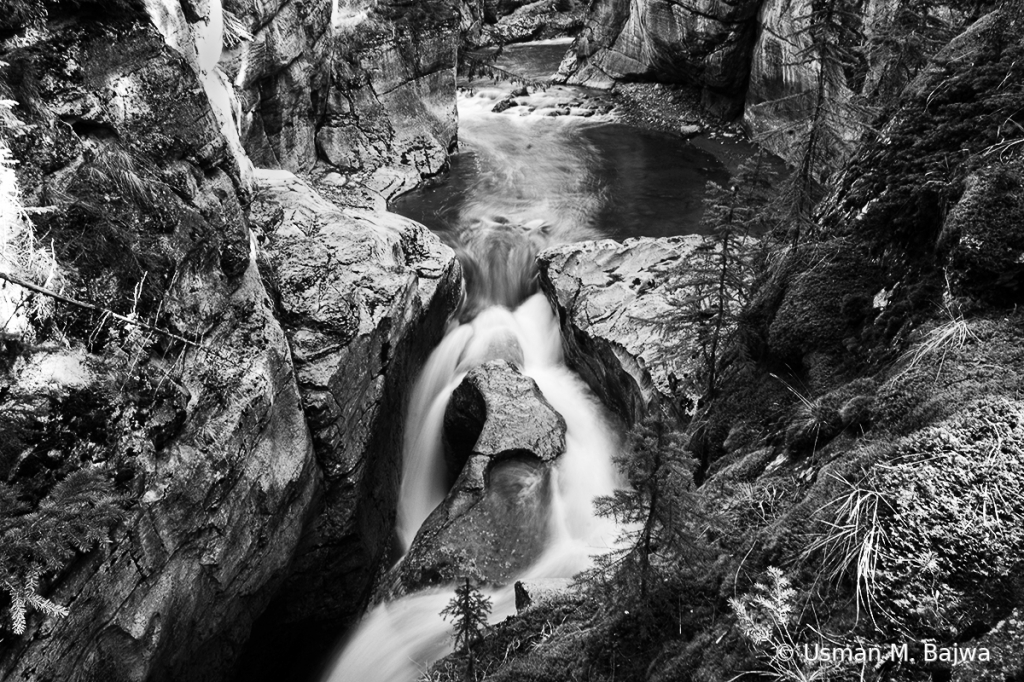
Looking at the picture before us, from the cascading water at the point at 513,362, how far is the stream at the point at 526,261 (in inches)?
1.0

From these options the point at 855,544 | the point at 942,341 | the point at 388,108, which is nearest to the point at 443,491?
the point at 942,341

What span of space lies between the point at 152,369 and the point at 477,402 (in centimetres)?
626

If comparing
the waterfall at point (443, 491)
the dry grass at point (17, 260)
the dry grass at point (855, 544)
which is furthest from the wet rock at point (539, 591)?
the dry grass at point (17, 260)

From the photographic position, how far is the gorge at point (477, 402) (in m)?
4.29

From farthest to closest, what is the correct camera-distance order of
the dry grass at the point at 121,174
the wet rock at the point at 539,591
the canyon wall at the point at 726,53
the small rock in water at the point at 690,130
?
the small rock in water at the point at 690,130
the canyon wall at the point at 726,53
the wet rock at the point at 539,591
the dry grass at the point at 121,174

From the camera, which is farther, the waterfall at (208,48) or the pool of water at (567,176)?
the pool of water at (567,176)

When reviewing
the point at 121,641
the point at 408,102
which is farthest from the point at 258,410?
the point at 408,102

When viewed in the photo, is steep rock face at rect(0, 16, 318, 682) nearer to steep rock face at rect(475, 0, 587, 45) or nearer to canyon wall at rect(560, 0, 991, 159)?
canyon wall at rect(560, 0, 991, 159)

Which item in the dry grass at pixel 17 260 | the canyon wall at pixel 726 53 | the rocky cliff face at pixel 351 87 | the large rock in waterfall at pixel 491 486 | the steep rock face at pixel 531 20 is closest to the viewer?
the dry grass at pixel 17 260

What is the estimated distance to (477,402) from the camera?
40.1 feet

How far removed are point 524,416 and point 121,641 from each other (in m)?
6.84

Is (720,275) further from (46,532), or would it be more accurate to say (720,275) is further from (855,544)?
(46,532)

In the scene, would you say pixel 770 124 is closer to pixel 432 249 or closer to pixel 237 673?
pixel 432 249

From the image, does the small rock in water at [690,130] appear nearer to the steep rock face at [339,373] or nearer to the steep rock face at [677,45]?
the steep rock face at [677,45]
